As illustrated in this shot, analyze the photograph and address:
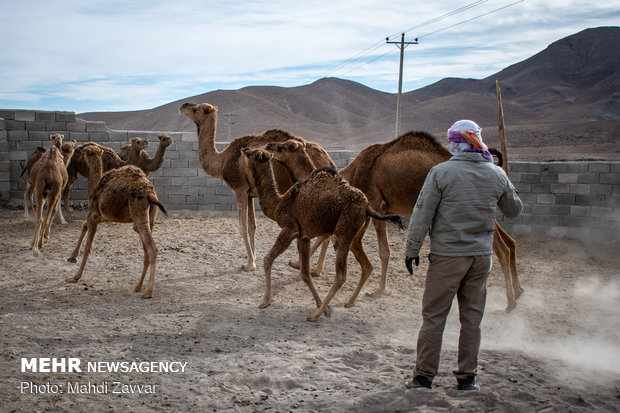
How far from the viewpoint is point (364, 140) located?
75375mm

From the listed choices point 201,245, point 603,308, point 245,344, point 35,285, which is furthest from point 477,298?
point 201,245

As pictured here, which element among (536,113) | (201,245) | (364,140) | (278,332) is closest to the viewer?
(278,332)

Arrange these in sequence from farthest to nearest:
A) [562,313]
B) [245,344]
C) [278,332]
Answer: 1. [562,313]
2. [278,332]
3. [245,344]

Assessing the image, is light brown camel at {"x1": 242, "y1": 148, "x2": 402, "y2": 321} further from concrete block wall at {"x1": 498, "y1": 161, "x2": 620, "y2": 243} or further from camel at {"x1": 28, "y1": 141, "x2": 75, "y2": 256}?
concrete block wall at {"x1": 498, "y1": 161, "x2": 620, "y2": 243}

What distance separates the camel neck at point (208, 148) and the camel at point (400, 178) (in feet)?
7.72

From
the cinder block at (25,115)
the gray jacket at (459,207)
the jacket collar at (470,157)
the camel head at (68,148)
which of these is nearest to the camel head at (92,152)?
the camel head at (68,148)

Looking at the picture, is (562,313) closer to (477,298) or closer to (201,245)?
(477,298)

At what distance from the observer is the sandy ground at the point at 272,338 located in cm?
465

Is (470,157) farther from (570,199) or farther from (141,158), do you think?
(141,158)

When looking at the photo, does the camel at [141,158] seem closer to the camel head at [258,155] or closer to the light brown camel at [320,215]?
the camel head at [258,155]

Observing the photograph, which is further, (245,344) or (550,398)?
(245,344)

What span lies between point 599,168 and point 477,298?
29.8 feet

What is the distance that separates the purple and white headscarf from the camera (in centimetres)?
472

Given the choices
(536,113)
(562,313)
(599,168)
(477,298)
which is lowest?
Answer: (562,313)
